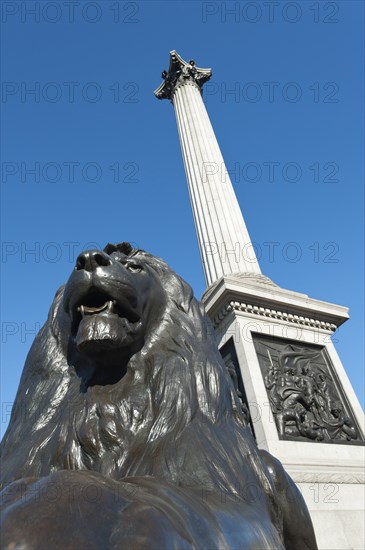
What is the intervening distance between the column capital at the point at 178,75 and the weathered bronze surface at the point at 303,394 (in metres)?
12.5

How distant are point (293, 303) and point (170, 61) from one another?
13.2 meters

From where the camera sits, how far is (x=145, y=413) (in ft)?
6.53

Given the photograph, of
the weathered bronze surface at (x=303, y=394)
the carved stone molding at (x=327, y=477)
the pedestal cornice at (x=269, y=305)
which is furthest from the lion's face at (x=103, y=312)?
the pedestal cornice at (x=269, y=305)

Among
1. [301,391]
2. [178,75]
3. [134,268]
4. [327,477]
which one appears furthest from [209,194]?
[134,268]

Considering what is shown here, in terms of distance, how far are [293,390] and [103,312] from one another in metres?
4.47

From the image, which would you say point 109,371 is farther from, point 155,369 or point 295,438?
point 295,438

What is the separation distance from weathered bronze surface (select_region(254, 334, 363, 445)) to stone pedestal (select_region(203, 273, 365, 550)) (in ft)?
0.06

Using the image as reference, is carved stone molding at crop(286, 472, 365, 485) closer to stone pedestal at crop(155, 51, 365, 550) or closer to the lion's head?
stone pedestal at crop(155, 51, 365, 550)

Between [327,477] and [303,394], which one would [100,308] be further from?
[303,394]

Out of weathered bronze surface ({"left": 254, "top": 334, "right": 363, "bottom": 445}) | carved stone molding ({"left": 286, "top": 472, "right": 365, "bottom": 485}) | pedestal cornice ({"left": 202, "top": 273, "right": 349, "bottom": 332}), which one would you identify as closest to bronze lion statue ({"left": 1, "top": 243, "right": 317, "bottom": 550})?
carved stone molding ({"left": 286, "top": 472, "right": 365, "bottom": 485})

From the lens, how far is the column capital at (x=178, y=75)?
53.6 feet

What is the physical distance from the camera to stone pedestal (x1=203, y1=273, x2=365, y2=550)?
497 centimetres

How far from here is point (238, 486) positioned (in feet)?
5.84

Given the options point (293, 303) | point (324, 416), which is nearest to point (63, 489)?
point (324, 416)
